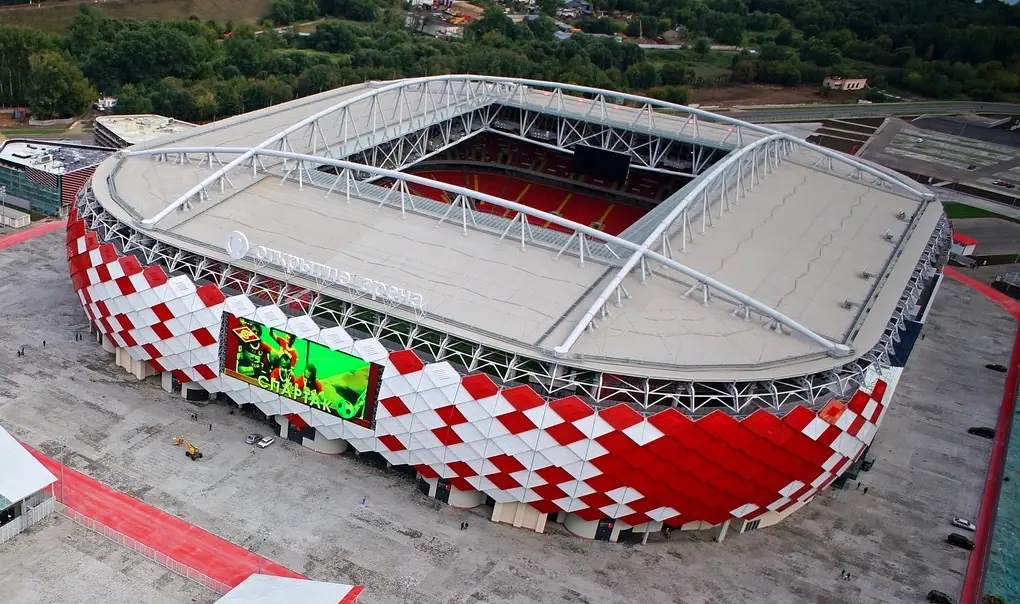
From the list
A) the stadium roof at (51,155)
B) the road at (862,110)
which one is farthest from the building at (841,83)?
the stadium roof at (51,155)

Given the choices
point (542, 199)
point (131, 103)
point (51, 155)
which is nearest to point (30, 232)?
point (51, 155)

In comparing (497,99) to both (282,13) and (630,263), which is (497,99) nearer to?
(630,263)

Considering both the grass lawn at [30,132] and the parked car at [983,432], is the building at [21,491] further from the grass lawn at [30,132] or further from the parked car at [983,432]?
the grass lawn at [30,132]

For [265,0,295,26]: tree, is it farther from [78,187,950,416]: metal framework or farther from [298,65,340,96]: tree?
[78,187,950,416]: metal framework

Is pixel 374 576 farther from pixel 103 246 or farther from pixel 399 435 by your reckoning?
pixel 103 246

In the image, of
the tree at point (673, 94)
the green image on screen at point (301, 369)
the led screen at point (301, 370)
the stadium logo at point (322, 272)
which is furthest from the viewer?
the tree at point (673, 94)

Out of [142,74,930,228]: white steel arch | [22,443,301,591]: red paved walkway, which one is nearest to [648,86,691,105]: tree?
[142,74,930,228]: white steel arch

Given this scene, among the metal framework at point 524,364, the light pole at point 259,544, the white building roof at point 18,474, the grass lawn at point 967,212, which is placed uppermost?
the metal framework at point 524,364
